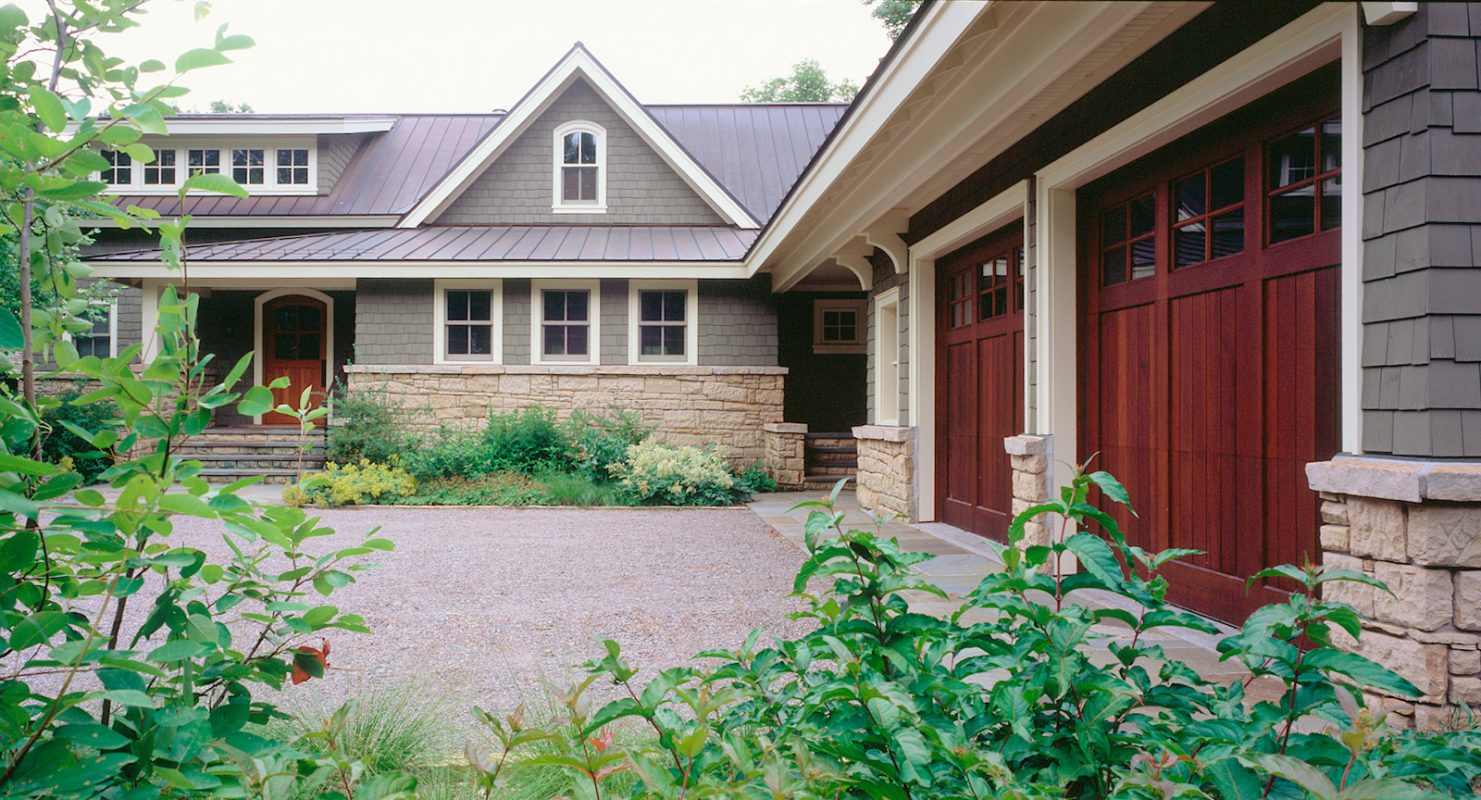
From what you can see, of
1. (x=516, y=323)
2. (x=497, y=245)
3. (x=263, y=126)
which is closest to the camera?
(x=516, y=323)

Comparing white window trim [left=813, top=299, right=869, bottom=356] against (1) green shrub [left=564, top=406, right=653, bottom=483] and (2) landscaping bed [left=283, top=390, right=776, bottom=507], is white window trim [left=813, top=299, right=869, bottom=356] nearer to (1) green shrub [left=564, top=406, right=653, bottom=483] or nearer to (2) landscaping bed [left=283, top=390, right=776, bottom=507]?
(2) landscaping bed [left=283, top=390, right=776, bottom=507]

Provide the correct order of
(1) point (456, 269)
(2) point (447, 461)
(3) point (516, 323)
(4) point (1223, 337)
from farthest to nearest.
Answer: (3) point (516, 323)
(1) point (456, 269)
(2) point (447, 461)
(4) point (1223, 337)

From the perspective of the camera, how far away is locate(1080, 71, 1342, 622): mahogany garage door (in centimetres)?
380

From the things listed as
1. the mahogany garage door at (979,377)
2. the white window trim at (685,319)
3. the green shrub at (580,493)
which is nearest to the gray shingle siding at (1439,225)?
the mahogany garage door at (979,377)

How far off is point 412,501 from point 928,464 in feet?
20.5

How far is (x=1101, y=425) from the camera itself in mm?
5496

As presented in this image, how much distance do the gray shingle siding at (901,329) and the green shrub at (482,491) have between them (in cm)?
419

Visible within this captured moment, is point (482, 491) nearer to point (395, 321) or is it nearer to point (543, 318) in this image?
point (543, 318)

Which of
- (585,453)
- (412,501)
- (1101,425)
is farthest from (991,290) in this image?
(412,501)

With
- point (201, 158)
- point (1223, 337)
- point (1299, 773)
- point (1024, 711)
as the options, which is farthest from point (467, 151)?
point (1299, 773)

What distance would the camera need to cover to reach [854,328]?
14.8m

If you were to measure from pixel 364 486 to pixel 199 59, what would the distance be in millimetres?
10226

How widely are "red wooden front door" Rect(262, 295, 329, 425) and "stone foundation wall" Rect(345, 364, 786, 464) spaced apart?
347 centimetres

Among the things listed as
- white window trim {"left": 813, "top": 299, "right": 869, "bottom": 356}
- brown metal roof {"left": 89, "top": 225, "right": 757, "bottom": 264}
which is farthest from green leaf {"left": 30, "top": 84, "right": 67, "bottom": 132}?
white window trim {"left": 813, "top": 299, "right": 869, "bottom": 356}
